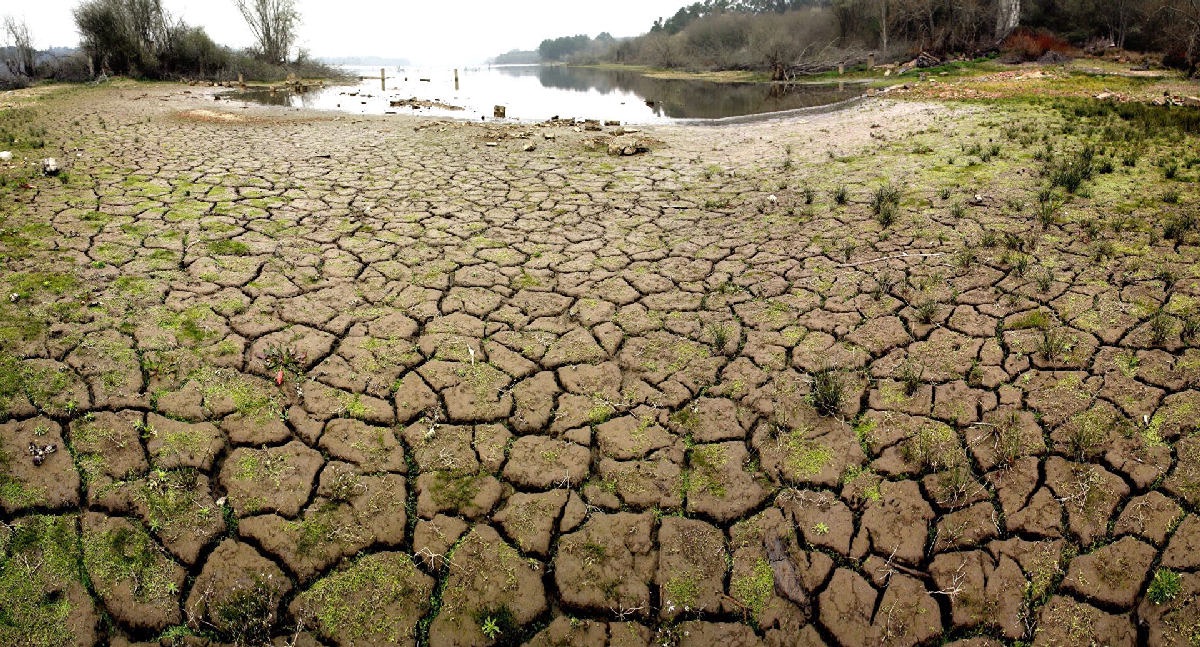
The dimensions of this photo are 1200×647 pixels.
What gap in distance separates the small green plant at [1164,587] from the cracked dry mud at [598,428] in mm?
18

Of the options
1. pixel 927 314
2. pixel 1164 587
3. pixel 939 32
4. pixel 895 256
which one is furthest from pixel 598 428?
pixel 939 32

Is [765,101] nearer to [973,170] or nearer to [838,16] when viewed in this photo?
[973,170]

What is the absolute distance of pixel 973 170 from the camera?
6891 millimetres

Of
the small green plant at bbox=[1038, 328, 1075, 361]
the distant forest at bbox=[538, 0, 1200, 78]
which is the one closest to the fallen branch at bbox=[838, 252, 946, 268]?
the small green plant at bbox=[1038, 328, 1075, 361]

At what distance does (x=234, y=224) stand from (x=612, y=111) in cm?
1513

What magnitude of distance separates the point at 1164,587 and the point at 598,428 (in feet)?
7.56

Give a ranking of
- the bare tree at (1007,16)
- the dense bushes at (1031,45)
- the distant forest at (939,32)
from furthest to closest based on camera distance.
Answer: the bare tree at (1007,16) < the dense bushes at (1031,45) < the distant forest at (939,32)

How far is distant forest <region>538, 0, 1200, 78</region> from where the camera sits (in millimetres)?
24656

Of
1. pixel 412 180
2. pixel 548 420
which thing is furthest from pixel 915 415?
pixel 412 180

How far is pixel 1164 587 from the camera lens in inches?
82.4

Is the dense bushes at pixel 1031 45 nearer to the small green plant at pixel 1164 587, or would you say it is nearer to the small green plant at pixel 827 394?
the small green plant at pixel 827 394

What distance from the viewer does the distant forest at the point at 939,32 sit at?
24.7 metres

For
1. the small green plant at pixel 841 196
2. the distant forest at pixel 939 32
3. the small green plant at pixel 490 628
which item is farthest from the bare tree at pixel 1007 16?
the small green plant at pixel 490 628

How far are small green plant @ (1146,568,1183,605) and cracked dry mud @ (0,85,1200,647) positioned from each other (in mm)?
18
